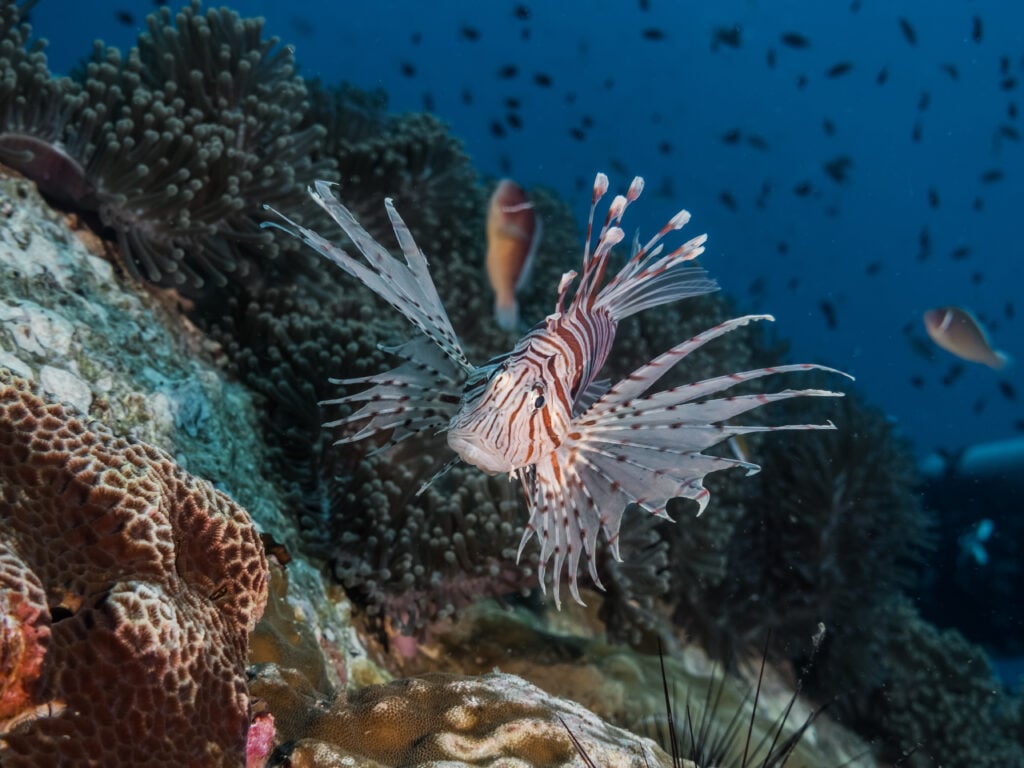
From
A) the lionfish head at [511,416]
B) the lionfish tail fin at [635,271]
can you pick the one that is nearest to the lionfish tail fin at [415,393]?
the lionfish head at [511,416]

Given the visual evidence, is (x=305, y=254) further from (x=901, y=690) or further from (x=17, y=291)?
(x=901, y=690)

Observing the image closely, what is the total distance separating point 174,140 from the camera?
402 centimetres

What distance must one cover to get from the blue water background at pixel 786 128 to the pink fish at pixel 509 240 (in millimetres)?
51020

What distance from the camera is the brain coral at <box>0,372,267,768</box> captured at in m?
1.47

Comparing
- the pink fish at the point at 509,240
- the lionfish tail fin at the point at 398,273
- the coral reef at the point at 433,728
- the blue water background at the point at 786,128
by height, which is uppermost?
the blue water background at the point at 786,128

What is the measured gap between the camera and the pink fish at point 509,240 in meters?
5.49

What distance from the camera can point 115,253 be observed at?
13.6 feet

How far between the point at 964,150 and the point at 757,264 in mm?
19167

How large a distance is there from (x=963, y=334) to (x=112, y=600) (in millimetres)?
7319

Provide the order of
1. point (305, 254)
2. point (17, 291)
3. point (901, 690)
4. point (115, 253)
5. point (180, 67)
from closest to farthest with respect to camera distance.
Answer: point (17, 291) < point (115, 253) < point (180, 67) < point (305, 254) < point (901, 690)

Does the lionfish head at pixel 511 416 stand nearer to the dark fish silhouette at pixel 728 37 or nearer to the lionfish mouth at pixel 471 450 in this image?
the lionfish mouth at pixel 471 450

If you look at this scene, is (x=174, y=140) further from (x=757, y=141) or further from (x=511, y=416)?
(x=757, y=141)

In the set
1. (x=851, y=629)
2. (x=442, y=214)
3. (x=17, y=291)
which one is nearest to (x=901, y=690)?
(x=851, y=629)

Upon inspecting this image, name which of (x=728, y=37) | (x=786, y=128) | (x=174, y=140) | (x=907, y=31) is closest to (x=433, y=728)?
(x=174, y=140)
